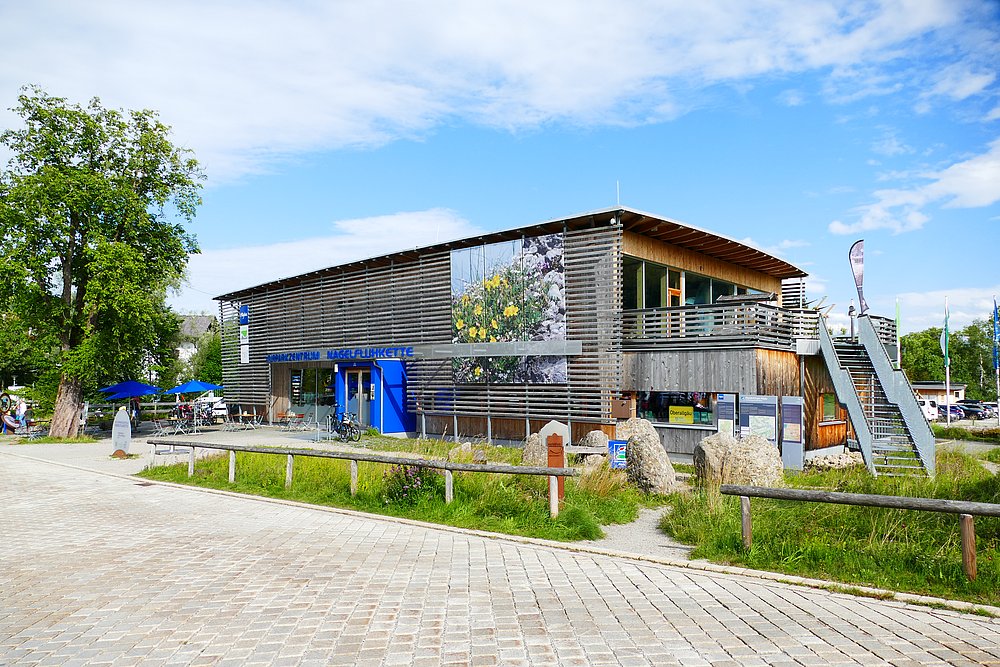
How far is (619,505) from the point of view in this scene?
10.3m

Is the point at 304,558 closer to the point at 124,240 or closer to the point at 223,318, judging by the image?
the point at 124,240

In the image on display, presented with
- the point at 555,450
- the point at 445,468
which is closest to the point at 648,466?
the point at 555,450

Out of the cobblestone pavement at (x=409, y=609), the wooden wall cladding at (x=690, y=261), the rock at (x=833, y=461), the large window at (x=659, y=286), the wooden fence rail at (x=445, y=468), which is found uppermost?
the wooden wall cladding at (x=690, y=261)

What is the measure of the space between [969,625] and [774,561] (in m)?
1.99

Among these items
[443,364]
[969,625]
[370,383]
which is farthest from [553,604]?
[370,383]

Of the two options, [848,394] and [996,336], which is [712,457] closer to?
[848,394]

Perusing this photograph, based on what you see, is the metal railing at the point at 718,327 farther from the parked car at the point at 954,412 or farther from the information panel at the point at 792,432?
the parked car at the point at 954,412

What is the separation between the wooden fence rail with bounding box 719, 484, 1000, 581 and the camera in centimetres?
639

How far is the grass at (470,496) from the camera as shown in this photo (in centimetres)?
931

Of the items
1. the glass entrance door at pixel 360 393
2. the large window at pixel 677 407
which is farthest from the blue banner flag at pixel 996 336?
the glass entrance door at pixel 360 393

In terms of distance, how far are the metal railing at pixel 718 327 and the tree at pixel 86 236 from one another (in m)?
17.6

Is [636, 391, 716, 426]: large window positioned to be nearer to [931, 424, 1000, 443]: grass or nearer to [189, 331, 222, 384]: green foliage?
[931, 424, 1000, 443]: grass

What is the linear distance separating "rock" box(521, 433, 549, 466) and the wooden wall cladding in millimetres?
7568

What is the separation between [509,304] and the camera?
2053 cm
